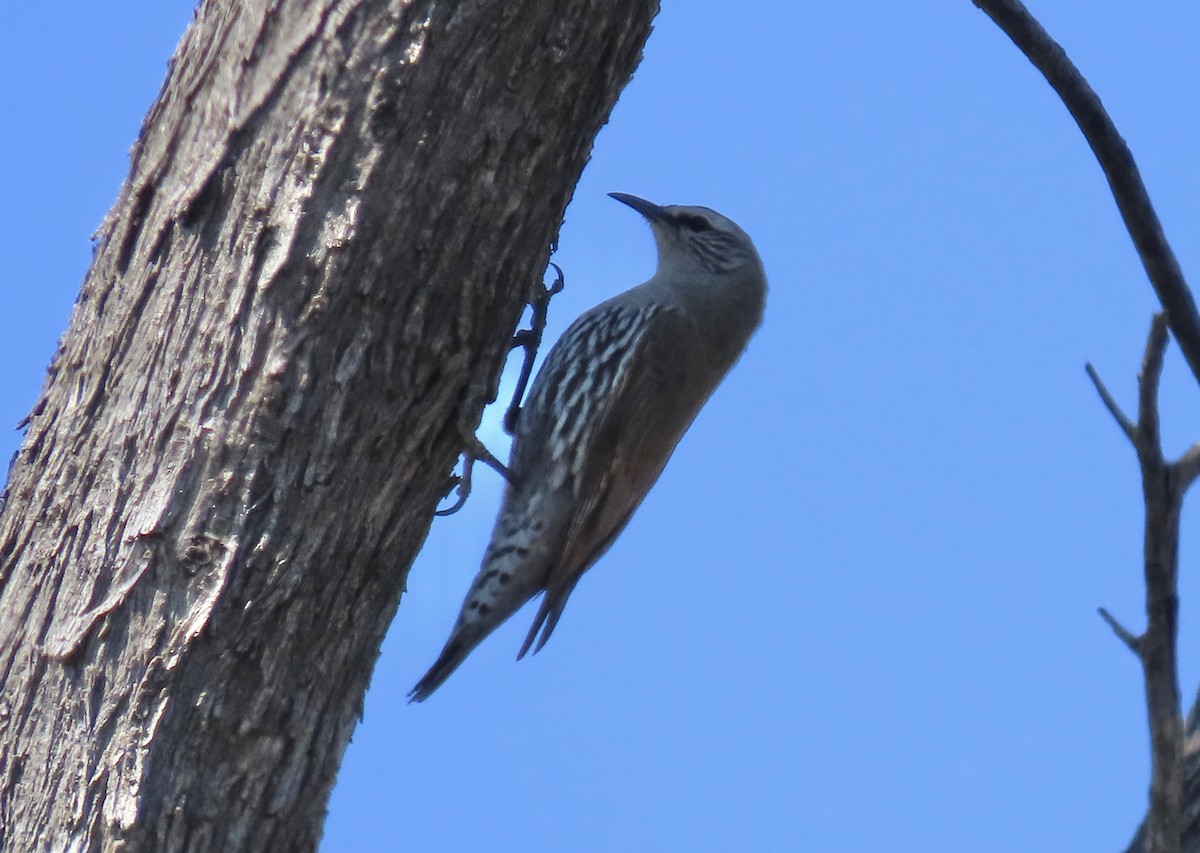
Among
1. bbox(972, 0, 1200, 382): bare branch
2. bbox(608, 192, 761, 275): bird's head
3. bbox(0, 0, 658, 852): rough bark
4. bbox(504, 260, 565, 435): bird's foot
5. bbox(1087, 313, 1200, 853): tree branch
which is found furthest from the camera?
bbox(608, 192, 761, 275): bird's head

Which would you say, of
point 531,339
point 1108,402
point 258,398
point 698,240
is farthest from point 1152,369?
point 698,240

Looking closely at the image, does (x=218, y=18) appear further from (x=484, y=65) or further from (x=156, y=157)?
(x=484, y=65)

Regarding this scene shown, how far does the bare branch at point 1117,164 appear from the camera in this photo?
101 inches

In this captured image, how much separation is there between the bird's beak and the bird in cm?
70

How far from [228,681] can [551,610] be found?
207 centimetres

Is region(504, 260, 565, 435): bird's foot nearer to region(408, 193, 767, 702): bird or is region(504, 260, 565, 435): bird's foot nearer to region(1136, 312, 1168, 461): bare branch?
region(408, 193, 767, 702): bird

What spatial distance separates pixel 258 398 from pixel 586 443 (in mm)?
2180

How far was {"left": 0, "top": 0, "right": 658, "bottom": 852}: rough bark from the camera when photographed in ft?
8.86

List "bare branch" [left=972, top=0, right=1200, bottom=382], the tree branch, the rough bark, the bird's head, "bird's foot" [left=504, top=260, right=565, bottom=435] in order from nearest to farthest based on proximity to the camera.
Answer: the tree branch, "bare branch" [left=972, top=0, right=1200, bottom=382], the rough bark, "bird's foot" [left=504, top=260, right=565, bottom=435], the bird's head

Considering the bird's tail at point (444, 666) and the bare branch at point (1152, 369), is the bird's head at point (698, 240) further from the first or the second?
the bare branch at point (1152, 369)

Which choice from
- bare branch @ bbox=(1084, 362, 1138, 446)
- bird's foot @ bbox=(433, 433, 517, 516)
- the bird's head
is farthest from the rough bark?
the bird's head

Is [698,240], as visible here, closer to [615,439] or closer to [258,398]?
[615,439]

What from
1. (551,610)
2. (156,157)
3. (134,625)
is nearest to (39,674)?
(134,625)

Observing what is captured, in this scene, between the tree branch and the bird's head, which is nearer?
the tree branch
